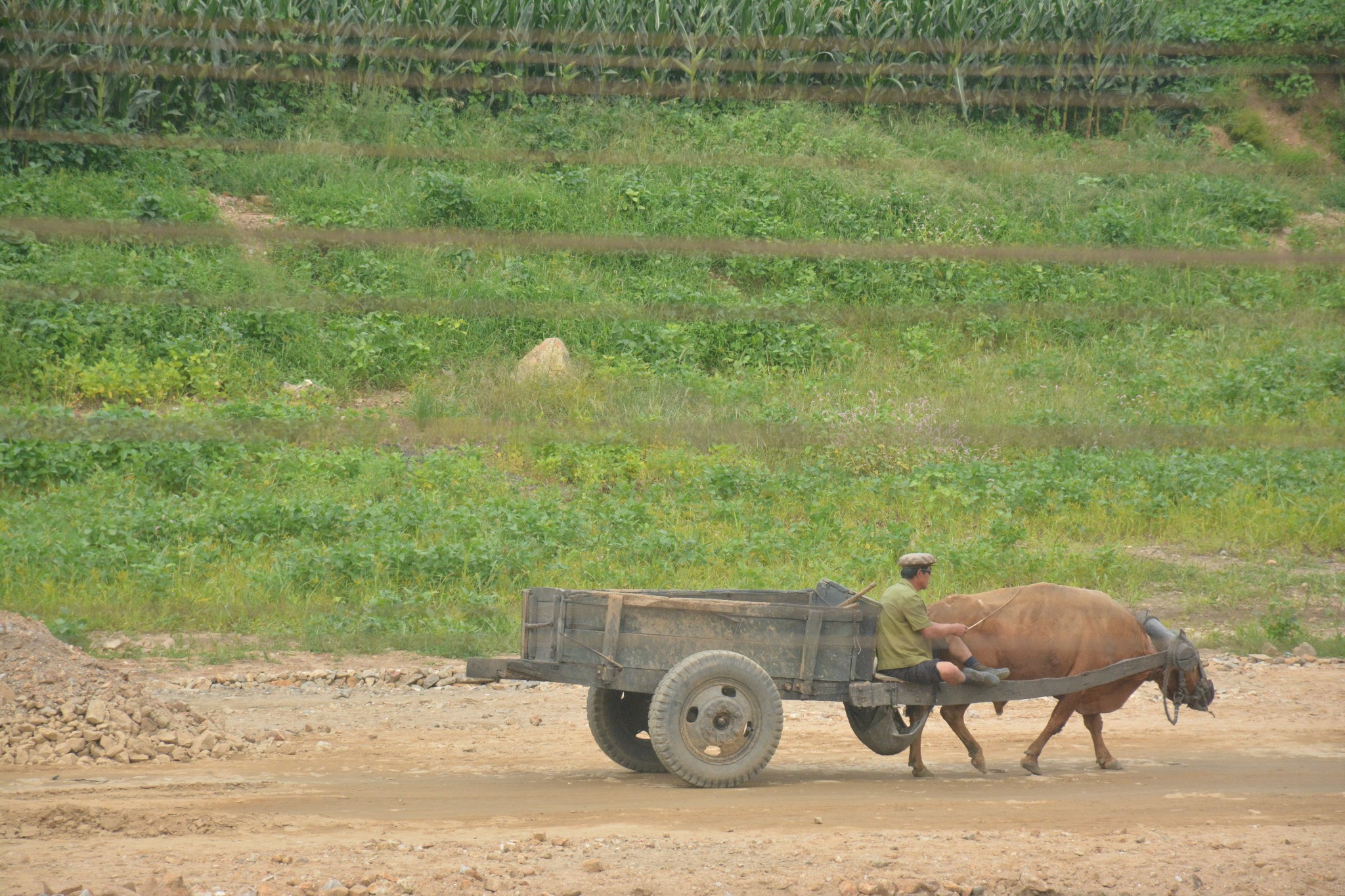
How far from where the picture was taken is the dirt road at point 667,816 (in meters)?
4.41

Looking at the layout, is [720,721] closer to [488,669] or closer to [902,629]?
[902,629]

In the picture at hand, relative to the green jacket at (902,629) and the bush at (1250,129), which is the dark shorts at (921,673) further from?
the bush at (1250,129)

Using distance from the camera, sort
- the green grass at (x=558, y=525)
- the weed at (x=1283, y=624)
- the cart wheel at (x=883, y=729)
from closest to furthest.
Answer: the cart wheel at (x=883, y=729), the weed at (x=1283, y=624), the green grass at (x=558, y=525)

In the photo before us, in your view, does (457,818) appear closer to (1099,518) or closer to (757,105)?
(1099,518)

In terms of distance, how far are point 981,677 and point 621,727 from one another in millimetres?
1848

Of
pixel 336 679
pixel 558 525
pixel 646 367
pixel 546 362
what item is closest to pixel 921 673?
pixel 336 679

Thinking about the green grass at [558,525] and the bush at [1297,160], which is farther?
the bush at [1297,160]

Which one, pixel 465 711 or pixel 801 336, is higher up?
pixel 801 336

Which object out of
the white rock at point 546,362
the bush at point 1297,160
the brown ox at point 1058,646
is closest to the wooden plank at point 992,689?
the brown ox at point 1058,646

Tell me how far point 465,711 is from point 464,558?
222 centimetres

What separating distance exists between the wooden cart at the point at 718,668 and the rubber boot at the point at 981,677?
0.20ft

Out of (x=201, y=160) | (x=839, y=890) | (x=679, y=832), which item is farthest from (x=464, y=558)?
(x=201, y=160)

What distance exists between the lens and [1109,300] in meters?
14.7

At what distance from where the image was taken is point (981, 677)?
572cm
